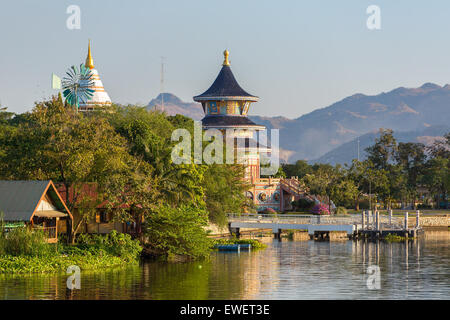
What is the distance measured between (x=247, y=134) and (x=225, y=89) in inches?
262

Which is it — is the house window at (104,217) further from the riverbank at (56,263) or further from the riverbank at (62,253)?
the riverbank at (56,263)

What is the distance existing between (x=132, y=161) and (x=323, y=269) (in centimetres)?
1306

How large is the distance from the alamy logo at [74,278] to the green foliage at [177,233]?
6915mm

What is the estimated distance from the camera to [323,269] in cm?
4822

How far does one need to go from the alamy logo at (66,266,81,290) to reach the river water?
29 centimetres

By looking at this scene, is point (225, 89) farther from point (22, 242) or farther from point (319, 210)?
point (22, 242)

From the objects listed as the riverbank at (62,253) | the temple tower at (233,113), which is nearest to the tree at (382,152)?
the temple tower at (233,113)

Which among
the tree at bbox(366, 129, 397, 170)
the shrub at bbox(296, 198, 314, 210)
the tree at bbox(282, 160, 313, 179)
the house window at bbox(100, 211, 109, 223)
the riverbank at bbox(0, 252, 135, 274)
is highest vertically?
the tree at bbox(366, 129, 397, 170)

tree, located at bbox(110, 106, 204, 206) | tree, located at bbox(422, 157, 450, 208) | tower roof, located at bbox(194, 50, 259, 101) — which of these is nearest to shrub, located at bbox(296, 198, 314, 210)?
tower roof, located at bbox(194, 50, 259, 101)

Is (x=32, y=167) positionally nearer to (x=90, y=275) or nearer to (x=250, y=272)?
(x=90, y=275)

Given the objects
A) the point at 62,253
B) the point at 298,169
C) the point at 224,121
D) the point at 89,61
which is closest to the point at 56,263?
the point at 62,253

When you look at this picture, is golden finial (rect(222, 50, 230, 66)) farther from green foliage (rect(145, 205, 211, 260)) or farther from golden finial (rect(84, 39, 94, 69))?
green foliage (rect(145, 205, 211, 260))

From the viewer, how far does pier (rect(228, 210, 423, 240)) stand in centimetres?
7044
